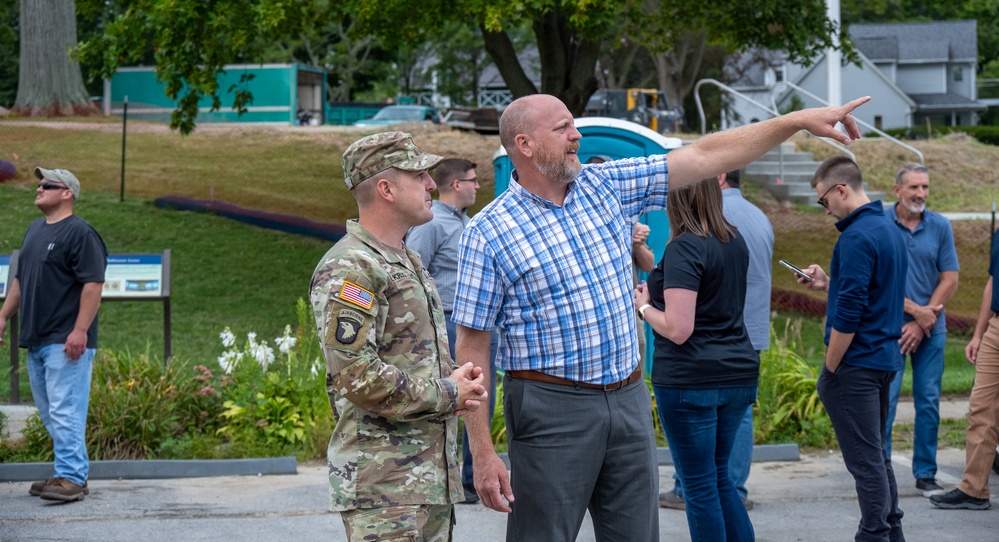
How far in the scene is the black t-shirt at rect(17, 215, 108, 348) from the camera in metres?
6.18

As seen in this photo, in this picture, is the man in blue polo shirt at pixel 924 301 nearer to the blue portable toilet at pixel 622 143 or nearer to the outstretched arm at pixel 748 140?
the blue portable toilet at pixel 622 143

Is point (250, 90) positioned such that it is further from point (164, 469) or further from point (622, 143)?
point (164, 469)

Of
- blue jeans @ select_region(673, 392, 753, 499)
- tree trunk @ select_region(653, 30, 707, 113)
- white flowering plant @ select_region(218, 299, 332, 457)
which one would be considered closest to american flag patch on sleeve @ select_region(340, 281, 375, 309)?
blue jeans @ select_region(673, 392, 753, 499)

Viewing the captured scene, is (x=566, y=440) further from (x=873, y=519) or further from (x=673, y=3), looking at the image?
(x=673, y=3)

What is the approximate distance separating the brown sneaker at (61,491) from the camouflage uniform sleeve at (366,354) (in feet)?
12.2

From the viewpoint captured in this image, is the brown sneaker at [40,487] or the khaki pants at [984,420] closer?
the khaki pants at [984,420]

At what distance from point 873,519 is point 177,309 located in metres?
9.62

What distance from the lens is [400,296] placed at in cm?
334

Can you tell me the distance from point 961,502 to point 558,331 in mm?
3764

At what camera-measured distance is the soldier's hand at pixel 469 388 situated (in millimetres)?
3330

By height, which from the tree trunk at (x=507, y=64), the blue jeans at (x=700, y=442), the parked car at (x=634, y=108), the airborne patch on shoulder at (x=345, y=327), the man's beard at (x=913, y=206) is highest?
the parked car at (x=634, y=108)

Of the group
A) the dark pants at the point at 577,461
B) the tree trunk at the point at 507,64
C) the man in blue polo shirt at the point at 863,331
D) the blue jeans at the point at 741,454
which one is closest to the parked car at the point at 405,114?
the tree trunk at the point at 507,64

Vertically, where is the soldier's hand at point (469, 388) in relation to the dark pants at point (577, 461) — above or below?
above

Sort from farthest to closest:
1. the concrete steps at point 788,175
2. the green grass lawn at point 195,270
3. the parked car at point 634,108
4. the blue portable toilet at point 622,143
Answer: the parked car at point 634,108, the concrete steps at point 788,175, the green grass lawn at point 195,270, the blue portable toilet at point 622,143
